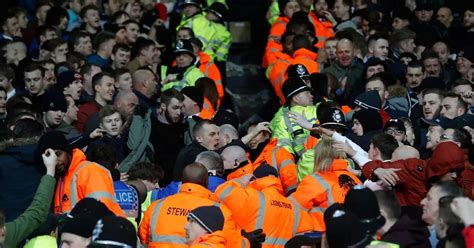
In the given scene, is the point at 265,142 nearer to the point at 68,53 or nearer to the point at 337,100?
the point at 337,100

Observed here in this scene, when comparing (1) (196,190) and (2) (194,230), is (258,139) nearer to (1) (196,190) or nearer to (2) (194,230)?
(1) (196,190)

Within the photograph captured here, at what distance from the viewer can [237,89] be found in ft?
66.6

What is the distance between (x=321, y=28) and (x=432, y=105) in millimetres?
5054

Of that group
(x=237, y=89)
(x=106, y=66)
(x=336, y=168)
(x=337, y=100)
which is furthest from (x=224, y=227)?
(x=237, y=89)

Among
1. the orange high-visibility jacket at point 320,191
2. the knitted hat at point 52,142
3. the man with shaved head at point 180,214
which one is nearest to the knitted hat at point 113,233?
the man with shaved head at point 180,214

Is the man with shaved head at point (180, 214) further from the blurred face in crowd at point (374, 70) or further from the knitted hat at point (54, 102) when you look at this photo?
the blurred face in crowd at point (374, 70)

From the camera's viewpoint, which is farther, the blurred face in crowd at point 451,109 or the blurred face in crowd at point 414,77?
the blurred face in crowd at point 414,77

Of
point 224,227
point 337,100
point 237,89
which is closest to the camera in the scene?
point 224,227

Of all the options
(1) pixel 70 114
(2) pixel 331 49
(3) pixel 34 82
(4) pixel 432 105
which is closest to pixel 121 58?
(3) pixel 34 82

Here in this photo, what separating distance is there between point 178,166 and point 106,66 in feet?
17.4

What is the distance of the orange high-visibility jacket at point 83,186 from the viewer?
1112 cm

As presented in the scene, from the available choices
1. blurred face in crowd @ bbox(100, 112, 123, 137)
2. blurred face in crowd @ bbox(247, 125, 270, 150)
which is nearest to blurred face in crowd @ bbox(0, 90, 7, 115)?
blurred face in crowd @ bbox(100, 112, 123, 137)

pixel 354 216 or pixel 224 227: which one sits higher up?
pixel 354 216

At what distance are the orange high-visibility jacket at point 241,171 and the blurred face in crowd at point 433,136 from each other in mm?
1999
